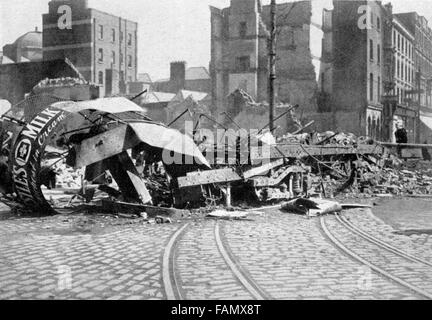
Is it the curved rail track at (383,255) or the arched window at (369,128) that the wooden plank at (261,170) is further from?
the arched window at (369,128)

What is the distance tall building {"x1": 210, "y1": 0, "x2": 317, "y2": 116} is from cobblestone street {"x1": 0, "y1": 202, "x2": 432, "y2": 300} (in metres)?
34.3

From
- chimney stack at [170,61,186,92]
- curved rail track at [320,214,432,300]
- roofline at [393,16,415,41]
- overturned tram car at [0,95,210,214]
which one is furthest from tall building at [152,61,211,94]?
curved rail track at [320,214,432,300]

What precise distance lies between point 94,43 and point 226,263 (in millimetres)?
48037

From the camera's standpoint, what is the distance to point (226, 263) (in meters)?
5.95

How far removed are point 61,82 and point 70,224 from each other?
25.1 meters

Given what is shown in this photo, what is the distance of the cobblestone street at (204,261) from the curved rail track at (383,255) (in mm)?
29

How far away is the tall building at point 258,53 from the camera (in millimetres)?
41719

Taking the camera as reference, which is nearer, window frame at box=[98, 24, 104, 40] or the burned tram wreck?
the burned tram wreck

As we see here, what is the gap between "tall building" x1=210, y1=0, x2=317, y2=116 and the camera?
137 ft

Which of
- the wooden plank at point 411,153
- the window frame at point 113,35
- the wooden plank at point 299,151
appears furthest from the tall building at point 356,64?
the window frame at point 113,35

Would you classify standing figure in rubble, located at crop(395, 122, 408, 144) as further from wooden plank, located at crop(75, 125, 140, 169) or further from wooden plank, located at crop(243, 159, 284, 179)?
wooden plank, located at crop(75, 125, 140, 169)

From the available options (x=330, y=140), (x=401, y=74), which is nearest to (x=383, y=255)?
(x=330, y=140)

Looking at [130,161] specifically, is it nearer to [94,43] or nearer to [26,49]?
[94,43]
